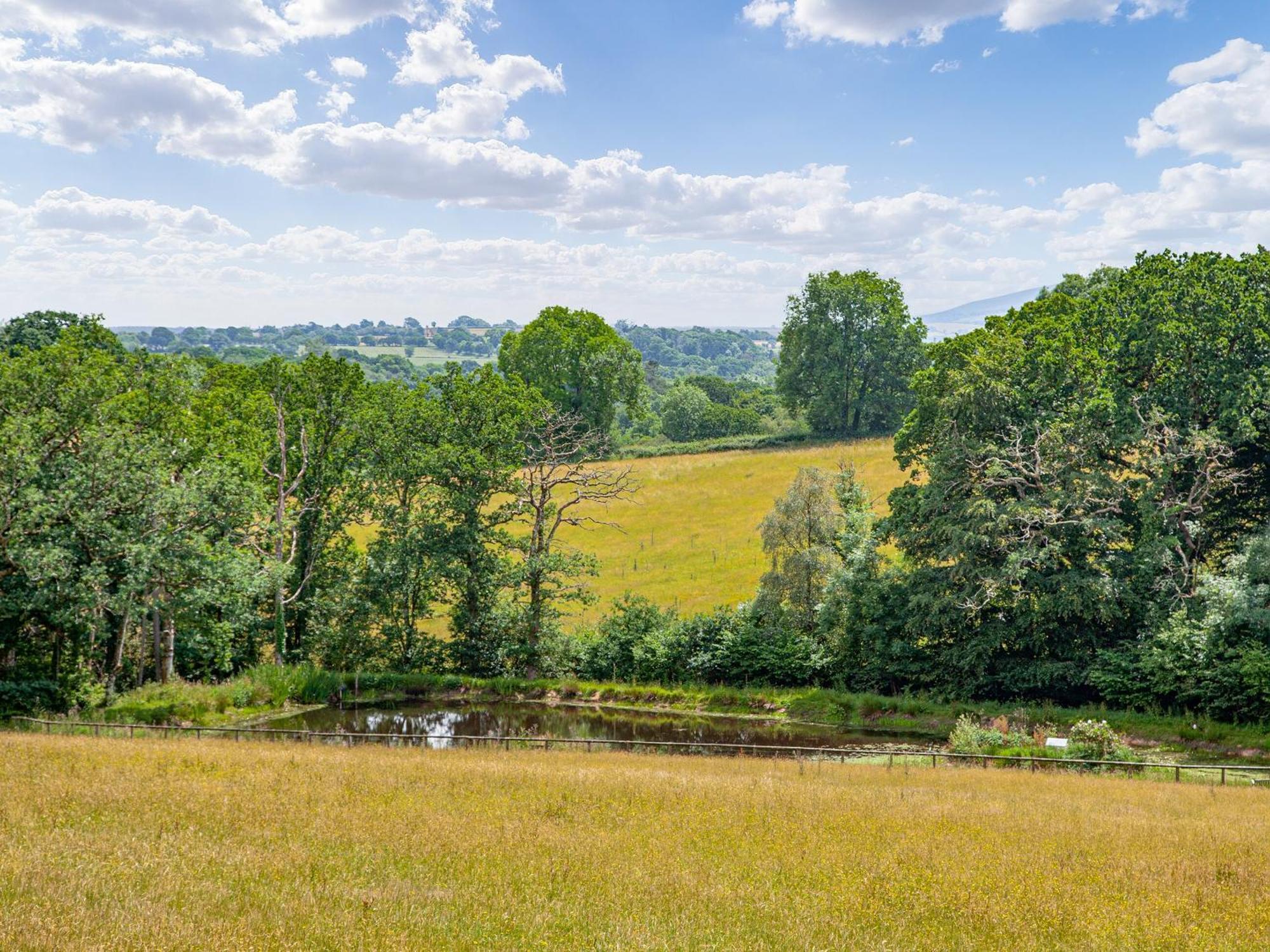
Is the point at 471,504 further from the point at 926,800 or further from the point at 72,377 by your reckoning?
the point at 926,800

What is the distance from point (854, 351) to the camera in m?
86.4

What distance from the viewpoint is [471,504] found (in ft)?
129

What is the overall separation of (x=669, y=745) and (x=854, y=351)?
65377mm

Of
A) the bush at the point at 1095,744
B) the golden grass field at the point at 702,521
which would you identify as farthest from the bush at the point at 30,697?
the bush at the point at 1095,744

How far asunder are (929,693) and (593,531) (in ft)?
118

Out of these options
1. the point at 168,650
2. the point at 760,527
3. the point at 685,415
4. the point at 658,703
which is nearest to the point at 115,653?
the point at 168,650

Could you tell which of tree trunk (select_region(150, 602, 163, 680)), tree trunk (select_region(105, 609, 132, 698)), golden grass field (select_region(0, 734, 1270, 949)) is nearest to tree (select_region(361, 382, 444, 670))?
tree trunk (select_region(150, 602, 163, 680))

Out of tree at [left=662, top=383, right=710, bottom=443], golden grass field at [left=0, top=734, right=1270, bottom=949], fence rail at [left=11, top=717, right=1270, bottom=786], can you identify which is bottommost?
fence rail at [left=11, top=717, right=1270, bottom=786]

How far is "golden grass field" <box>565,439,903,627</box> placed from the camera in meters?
52.9

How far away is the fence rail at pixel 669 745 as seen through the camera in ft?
81.3

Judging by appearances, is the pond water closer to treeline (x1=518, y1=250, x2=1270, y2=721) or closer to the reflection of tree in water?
the reflection of tree in water

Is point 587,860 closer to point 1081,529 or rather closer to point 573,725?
point 573,725

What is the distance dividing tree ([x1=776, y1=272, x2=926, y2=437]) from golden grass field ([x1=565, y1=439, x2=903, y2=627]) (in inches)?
240

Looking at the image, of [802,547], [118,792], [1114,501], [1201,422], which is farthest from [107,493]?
[1201,422]
